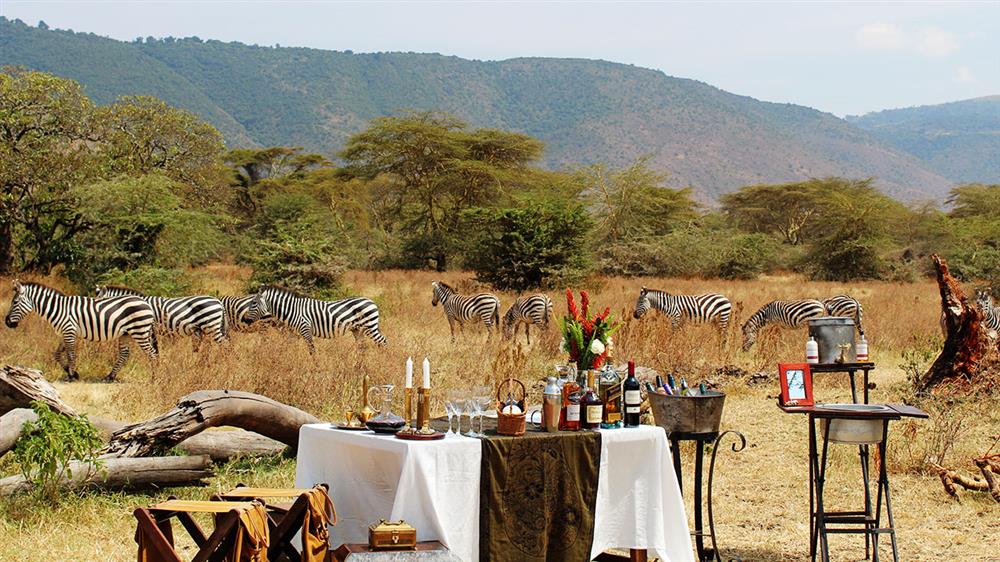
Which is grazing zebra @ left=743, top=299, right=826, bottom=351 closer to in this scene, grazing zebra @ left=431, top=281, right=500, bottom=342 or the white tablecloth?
grazing zebra @ left=431, top=281, right=500, bottom=342

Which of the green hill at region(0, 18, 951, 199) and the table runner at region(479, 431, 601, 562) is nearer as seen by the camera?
the table runner at region(479, 431, 601, 562)

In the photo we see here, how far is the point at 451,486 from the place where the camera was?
4445 millimetres

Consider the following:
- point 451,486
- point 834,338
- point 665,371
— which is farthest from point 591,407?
point 665,371

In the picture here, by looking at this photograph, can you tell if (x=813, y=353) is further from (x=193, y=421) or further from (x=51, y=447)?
(x=51, y=447)

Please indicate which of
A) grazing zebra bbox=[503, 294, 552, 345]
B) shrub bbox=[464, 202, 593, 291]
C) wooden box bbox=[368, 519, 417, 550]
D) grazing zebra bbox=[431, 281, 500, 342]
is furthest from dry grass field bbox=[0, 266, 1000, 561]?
shrub bbox=[464, 202, 593, 291]

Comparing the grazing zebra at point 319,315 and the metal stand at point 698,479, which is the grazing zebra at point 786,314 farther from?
the metal stand at point 698,479

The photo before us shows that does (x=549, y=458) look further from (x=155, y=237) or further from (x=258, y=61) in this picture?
(x=258, y=61)

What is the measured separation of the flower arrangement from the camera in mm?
5051

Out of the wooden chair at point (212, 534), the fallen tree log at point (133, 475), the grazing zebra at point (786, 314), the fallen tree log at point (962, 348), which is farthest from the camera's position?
the grazing zebra at point (786, 314)

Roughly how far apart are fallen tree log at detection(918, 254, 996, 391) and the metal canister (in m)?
6.60

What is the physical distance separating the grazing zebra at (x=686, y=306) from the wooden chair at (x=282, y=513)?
463 inches

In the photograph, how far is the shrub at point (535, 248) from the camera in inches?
1016

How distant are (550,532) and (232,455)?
3528 millimetres

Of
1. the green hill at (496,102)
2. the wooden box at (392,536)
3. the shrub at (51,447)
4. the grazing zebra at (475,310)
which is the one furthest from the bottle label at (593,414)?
the green hill at (496,102)
